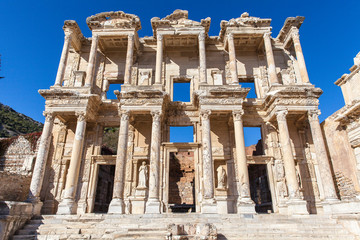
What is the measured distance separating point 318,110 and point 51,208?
15275 millimetres

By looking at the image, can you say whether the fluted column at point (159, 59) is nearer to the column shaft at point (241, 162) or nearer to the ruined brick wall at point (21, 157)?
the column shaft at point (241, 162)

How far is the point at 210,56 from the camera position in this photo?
17547 millimetres

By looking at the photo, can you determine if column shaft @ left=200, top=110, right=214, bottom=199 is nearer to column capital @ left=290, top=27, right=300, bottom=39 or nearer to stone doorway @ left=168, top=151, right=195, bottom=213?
column capital @ left=290, top=27, right=300, bottom=39

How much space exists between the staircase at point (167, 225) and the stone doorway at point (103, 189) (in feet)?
25.4

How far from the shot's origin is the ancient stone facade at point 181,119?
12773mm

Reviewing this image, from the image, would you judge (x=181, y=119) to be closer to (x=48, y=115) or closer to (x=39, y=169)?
(x=48, y=115)

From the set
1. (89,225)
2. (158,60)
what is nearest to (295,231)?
(89,225)

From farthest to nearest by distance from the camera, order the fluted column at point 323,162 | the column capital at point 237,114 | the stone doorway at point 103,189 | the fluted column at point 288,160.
→ 1. the stone doorway at point 103,189
2. the column capital at point 237,114
3. the fluted column at point 288,160
4. the fluted column at point 323,162

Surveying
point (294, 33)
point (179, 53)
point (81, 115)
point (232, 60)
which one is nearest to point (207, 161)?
point (232, 60)

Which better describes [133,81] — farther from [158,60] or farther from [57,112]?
[57,112]

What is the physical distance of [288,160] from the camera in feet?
41.7

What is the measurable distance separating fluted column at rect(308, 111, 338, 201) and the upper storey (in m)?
3.20

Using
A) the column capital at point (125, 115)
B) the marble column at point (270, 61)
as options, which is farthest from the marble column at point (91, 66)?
the marble column at point (270, 61)

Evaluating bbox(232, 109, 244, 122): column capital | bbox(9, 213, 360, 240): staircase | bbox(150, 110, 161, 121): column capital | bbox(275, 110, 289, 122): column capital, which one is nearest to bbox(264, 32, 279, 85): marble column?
bbox(275, 110, 289, 122): column capital
